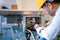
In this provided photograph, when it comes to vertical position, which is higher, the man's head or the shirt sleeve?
the man's head

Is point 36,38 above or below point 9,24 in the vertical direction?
below

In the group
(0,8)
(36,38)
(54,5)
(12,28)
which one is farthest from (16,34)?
(54,5)

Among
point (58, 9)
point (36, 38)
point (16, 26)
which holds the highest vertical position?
point (58, 9)

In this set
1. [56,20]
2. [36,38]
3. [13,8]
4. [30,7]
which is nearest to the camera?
[56,20]

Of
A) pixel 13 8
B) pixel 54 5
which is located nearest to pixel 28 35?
pixel 13 8

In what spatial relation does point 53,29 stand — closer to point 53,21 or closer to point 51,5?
point 53,21

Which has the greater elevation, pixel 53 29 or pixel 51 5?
pixel 51 5

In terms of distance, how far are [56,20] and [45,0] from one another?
4.8 inches

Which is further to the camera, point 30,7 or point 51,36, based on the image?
point 30,7

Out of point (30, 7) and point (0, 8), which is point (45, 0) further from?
point (30, 7)

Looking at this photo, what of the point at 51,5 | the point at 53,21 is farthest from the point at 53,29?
the point at 51,5

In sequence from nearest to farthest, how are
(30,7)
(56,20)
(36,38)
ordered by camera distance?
(56,20) → (36,38) → (30,7)

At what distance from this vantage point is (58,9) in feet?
2.40

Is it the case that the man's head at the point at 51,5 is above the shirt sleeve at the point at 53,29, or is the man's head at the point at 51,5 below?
above
